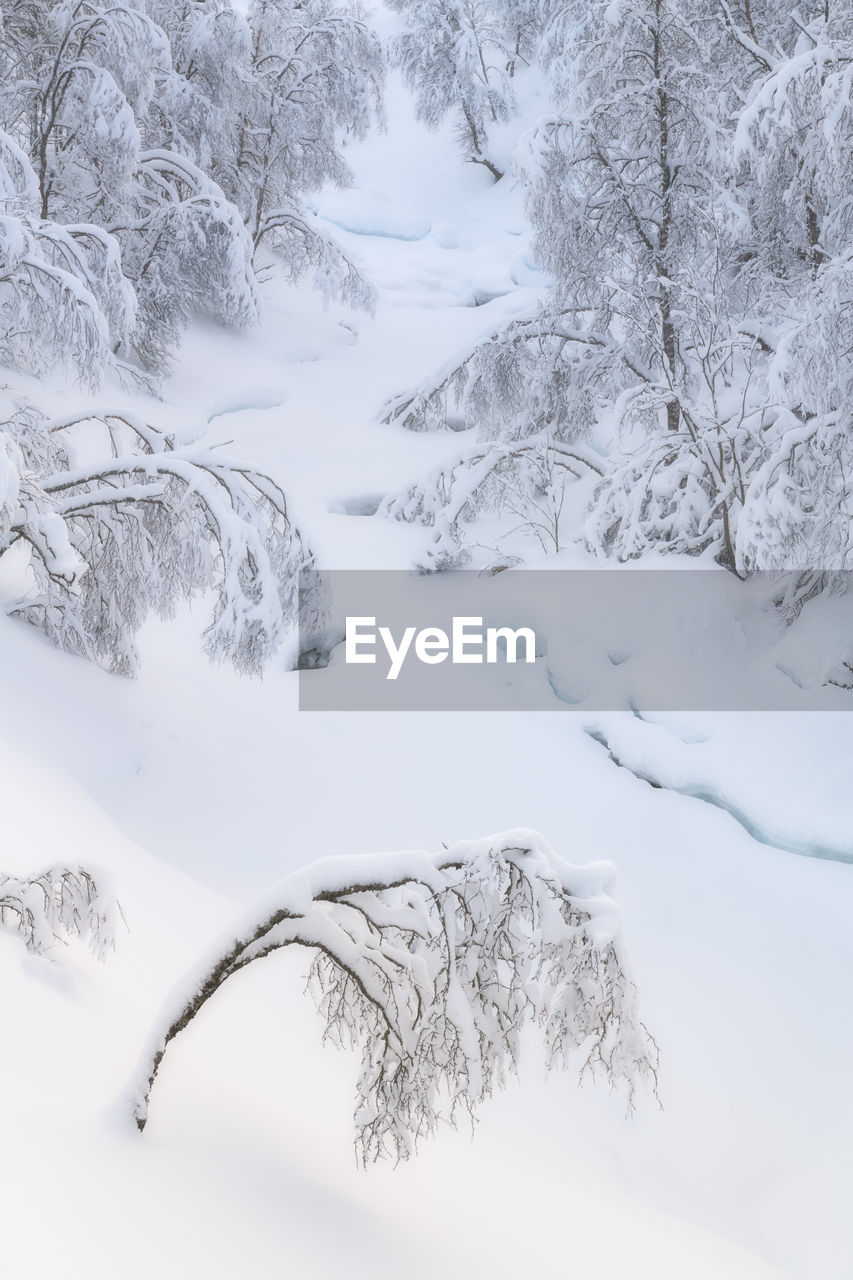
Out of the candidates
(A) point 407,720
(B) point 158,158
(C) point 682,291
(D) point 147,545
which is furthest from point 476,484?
(B) point 158,158

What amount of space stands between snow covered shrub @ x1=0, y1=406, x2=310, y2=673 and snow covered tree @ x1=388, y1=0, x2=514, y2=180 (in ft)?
57.7

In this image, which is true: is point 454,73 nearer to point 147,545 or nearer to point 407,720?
point 407,720

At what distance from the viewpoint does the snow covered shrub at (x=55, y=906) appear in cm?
360

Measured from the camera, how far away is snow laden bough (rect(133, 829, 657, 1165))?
9.11 ft

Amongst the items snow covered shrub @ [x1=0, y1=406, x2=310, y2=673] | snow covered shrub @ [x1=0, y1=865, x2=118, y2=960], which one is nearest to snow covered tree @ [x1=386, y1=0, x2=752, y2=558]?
snow covered shrub @ [x1=0, y1=406, x2=310, y2=673]

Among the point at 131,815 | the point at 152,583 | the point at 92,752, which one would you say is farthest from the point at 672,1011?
the point at 152,583

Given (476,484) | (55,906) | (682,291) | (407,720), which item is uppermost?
(682,291)

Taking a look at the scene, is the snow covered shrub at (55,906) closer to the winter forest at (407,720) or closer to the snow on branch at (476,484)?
the winter forest at (407,720)

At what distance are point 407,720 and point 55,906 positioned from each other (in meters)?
5.23

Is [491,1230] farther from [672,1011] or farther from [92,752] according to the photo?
[92,752]

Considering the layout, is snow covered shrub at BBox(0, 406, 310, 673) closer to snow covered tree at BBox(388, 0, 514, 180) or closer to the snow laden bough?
the snow laden bough

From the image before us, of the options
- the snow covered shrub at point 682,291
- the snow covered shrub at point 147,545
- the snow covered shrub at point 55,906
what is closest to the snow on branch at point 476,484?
the snow covered shrub at point 682,291

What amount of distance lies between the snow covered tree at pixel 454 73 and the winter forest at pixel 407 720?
662cm

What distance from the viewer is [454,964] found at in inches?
110
